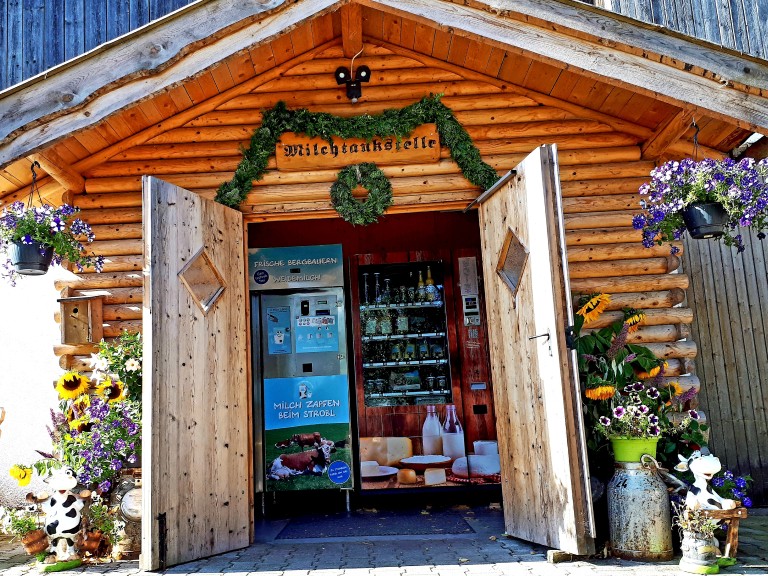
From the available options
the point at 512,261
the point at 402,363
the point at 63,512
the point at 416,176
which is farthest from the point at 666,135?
the point at 63,512

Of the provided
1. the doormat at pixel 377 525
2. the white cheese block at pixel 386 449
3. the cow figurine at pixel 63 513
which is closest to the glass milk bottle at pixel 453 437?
the white cheese block at pixel 386 449

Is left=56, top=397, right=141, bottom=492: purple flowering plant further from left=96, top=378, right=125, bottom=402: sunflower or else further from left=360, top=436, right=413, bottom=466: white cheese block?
left=360, top=436, right=413, bottom=466: white cheese block

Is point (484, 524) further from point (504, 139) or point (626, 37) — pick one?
point (626, 37)

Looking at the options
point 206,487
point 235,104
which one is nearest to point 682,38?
point 235,104

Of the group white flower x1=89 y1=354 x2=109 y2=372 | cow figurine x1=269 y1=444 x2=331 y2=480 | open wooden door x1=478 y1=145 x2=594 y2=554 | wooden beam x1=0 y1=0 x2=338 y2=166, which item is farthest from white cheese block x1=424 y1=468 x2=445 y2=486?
wooden beam x1=0 y1=0 x2=338 y2=166

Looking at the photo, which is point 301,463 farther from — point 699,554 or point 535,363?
point 699,554

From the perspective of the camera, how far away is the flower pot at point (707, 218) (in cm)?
427

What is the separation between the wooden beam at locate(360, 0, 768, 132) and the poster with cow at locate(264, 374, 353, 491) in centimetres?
360

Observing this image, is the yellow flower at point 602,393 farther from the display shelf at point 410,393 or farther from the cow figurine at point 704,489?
the display shelf at point 410,393

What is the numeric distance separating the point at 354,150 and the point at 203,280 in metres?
1.64

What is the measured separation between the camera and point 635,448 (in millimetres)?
4211

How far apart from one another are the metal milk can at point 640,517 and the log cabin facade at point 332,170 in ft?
1.40

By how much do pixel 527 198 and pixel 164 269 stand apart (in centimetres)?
252

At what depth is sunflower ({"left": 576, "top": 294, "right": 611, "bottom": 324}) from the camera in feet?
16.5
